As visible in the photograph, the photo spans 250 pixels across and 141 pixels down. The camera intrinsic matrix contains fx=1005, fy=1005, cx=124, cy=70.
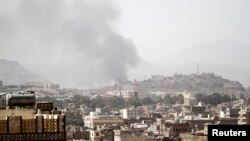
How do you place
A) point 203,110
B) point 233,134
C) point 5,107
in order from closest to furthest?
point 233,134 → point 5,107 → point 203,110

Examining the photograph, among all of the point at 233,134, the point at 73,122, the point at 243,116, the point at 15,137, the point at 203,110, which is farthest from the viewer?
the point at 203,110

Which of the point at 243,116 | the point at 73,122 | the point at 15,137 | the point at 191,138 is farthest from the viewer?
the point at 73,122

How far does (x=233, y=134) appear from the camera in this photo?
19.6 metres

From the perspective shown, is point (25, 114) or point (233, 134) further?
point (25, 114)

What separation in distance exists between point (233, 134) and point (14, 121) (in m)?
20.1

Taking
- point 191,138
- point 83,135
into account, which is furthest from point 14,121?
point 83,135

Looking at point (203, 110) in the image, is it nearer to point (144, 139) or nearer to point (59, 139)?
point (144, 139)

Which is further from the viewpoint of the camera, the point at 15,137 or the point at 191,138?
the point at 191,138

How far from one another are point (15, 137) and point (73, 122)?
114683 millimetres

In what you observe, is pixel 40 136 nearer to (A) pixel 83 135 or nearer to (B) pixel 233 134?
(B) pixel 233 134

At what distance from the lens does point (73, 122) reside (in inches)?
6024

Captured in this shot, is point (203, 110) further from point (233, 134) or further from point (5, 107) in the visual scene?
point (233, 134)

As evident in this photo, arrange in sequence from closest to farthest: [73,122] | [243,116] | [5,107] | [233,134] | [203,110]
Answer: [233,134], [5,107], [243,116], [73,122], [203,110]

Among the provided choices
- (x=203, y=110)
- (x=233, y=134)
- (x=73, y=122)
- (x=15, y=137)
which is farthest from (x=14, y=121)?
(x=203, y=110)
